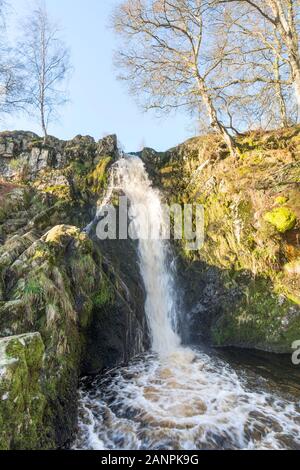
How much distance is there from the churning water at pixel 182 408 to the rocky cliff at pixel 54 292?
0.54 meters

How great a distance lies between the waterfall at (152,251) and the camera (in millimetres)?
9952

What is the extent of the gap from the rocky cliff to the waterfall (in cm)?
56

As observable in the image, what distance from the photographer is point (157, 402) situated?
5.92m

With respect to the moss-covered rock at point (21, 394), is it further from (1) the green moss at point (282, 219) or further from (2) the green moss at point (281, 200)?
(2) the green moss at point (281, 200)

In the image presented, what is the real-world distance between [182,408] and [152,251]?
6.34m

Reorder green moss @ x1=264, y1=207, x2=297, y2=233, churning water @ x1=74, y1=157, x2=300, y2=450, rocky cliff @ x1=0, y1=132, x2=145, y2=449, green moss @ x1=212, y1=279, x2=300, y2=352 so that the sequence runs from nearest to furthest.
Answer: rocky cliff @ x1=0, y1=132, x2=145, y2=449 → churning water @ x1=74, y1=157, x2=300, y2=450 → green moss @ x1=212, y1=279, x2=300, y2=352 → green moss @ x1=264, y1=207, x2=297, y2=233

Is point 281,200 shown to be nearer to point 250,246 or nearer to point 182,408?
point 250,246

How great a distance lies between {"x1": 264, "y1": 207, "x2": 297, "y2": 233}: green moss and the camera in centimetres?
942
